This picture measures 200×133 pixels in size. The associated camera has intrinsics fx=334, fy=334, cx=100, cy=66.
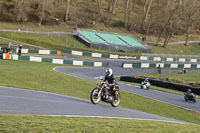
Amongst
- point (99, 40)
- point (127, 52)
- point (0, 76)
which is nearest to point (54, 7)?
point (99, 40)

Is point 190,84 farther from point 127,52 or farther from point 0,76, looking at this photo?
point 127,52

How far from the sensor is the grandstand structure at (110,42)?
6656 centimetres

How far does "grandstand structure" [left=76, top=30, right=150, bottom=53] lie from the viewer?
66.6 metres

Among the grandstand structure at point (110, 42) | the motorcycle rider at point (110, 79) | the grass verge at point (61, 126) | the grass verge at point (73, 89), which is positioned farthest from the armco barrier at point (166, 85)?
the grandstand structure at point (110, 42)

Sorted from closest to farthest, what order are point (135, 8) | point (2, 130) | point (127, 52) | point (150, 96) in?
point (2, 130) < point (150, 96) < point (127, 52) < point (135, 8)

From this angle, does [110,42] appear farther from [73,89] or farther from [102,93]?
[102,93]

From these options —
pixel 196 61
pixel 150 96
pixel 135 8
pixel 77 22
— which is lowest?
pixel 150 96

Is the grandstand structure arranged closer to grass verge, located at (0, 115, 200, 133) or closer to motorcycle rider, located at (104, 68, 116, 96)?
motorcycle rider, located at (104, 68, 116, 96)

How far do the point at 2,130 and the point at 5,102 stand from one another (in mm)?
4500

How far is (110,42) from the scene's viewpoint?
230 ft

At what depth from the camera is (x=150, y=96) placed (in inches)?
1071

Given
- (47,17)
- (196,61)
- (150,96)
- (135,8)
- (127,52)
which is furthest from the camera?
(135,8)

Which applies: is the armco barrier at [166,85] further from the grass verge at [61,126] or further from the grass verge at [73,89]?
the grass verge at [61,126]

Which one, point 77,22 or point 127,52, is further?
point 77,22
